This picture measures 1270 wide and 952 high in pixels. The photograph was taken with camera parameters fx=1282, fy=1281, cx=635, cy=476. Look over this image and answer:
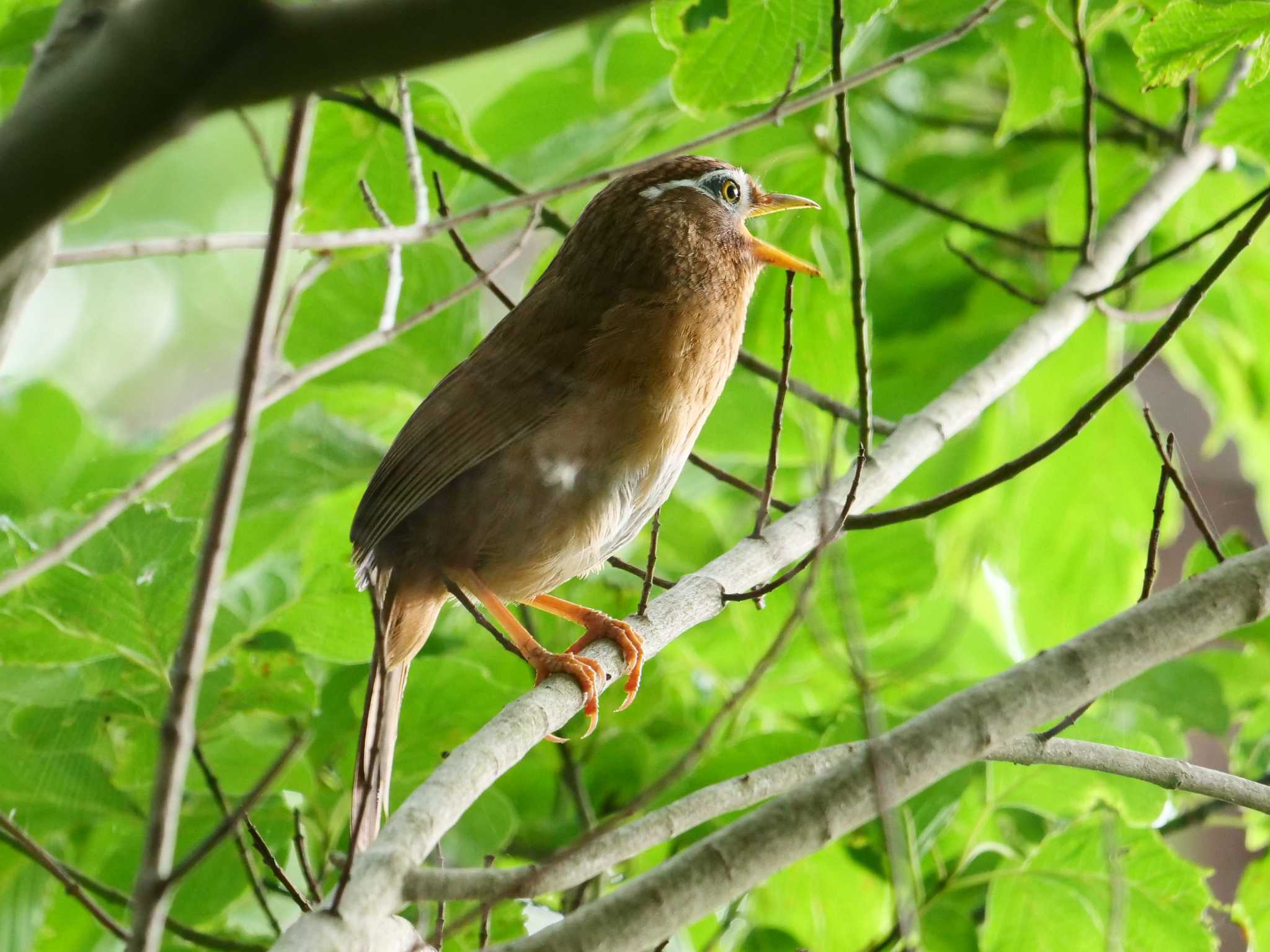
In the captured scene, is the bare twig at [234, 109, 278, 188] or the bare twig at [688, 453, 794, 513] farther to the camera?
the bare twig at [688, 453, 794, 513]

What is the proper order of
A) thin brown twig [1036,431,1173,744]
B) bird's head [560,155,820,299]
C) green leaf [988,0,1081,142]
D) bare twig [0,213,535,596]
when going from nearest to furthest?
bare twig [0,213,535,596]
thin brown twig [1036,431,1173,744]
green leaf [988,0,1081,142]
bird's head [560,155,820,299]

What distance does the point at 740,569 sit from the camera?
2537 millimetres

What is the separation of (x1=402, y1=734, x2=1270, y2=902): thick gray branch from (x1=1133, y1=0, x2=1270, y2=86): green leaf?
1269 mm

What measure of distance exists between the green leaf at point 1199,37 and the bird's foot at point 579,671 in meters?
1.61

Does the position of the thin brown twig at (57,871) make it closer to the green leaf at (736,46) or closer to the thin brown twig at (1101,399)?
the thin brown twig at (1101,399)

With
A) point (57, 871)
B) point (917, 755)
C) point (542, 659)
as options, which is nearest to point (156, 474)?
point (57, 871)

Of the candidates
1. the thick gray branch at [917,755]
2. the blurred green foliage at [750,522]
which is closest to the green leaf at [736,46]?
the blurred green foliage at [750,522]

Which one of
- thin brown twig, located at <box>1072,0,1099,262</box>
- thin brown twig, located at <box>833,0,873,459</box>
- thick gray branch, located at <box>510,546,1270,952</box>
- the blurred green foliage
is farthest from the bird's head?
thick gray branch, located at <box>510,546,1270,952</box>

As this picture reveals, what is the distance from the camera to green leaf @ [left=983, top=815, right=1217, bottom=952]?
2.67 m

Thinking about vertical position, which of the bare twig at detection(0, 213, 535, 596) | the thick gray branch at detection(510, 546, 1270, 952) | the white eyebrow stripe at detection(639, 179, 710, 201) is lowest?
the thick gray branch at detection(510, 546, 1270, 952)

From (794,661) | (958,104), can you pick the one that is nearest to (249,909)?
(794,661)

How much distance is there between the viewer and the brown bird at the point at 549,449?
3.05 m

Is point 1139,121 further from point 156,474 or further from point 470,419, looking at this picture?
point 156,474

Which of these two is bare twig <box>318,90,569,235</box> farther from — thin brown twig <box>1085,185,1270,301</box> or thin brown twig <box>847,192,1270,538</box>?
thin brown twig <box>1085,185,1270,301</box>
